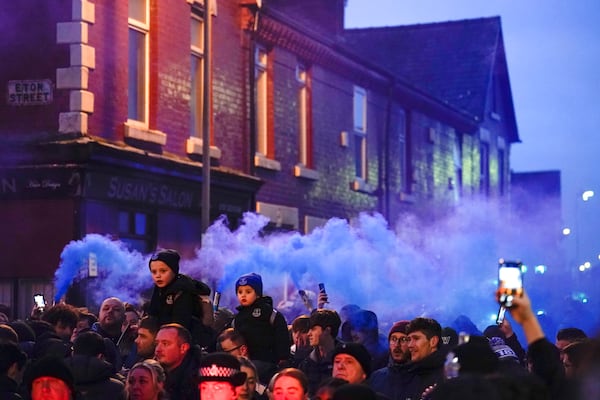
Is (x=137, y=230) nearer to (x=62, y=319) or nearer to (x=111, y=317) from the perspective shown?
(x=62, y=319)

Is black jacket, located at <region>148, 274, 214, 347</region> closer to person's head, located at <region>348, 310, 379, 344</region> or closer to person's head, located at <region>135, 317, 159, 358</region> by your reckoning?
person's head, located at <region>135, 317, 159, 358</region>

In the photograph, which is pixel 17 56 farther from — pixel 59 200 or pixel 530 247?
pixel 530 247

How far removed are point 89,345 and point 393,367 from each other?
→ 7.42ft

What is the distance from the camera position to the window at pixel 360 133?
27969 millimetres

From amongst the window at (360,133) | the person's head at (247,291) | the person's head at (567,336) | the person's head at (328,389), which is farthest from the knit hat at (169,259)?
the window at (360,133)

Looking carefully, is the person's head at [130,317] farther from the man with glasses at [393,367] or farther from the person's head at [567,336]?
the person's head at [567,336]

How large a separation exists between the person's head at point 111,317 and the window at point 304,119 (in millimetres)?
13190

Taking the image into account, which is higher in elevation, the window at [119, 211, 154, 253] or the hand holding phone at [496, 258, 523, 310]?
the window at [119, 211, 154, 253]

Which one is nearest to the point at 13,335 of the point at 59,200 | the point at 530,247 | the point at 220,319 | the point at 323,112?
the point at 220,319

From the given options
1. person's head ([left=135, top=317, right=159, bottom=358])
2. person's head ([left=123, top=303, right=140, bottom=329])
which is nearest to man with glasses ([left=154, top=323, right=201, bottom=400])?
person's head ([left=135, top=317, right=159, bottom=358])

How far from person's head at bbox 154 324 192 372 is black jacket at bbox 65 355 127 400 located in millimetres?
368

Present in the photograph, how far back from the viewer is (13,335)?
10.0 m

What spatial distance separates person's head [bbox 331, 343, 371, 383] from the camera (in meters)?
8.41

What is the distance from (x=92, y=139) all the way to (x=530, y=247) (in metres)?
23.7
